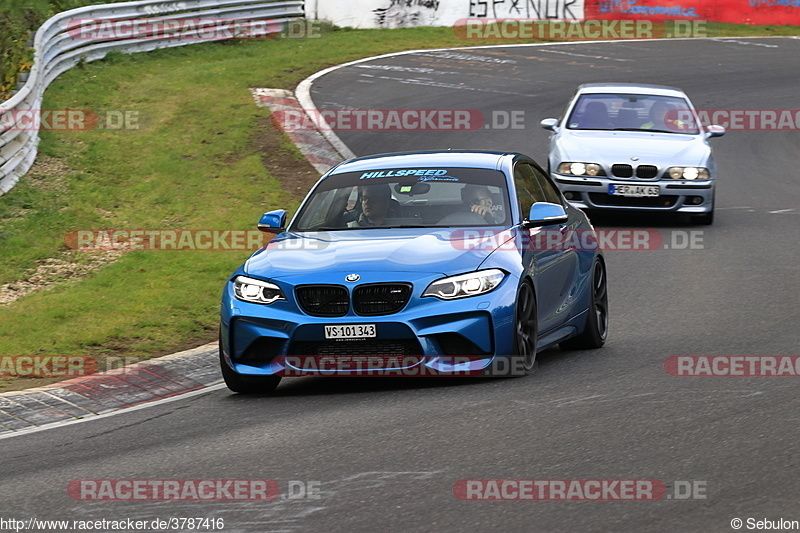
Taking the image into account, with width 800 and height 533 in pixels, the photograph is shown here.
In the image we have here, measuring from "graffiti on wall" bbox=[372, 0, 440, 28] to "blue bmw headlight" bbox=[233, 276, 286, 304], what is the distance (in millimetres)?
28060

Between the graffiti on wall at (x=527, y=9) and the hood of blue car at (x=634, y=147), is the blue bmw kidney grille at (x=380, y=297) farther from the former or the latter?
the graffiti on wall at (x=527, y=9)

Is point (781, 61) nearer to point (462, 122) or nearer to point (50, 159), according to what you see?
point (462, 122)

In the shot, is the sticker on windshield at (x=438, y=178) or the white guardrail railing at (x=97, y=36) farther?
the white guardrail railing at (x=97, y=36)

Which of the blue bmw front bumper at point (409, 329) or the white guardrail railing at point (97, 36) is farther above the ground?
the blue bmw front bumper at point (409, 329)

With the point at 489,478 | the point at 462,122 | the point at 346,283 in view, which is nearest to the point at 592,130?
the point at 462,122

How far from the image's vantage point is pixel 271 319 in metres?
8.16

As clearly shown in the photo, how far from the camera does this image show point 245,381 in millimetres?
8445

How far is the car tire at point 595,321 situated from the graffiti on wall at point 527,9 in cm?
2757

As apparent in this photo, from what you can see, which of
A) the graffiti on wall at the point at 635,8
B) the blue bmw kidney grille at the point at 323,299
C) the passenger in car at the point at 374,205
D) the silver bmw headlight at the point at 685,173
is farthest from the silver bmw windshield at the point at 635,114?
the graffiti on wall at the point at 635,8

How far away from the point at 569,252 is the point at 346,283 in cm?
225

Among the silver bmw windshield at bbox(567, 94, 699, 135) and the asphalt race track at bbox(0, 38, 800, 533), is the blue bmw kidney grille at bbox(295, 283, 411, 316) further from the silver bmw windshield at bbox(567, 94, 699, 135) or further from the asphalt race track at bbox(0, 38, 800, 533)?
the silver bmw windshield at bbox(567, 94, 699, 135)

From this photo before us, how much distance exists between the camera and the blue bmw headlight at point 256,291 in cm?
824

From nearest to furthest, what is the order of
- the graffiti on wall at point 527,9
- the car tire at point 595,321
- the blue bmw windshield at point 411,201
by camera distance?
the blue bmw windshield at point 411,201 < the car tire at point 595,321 < the graffiti on wall at point 527,9

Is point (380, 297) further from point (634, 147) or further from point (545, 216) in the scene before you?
point (634, 147)
